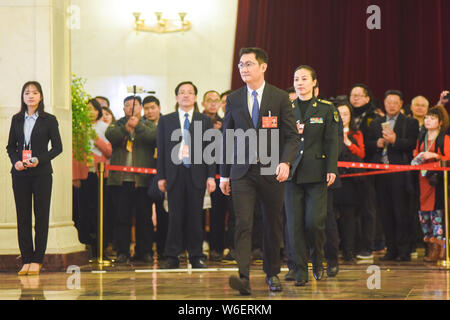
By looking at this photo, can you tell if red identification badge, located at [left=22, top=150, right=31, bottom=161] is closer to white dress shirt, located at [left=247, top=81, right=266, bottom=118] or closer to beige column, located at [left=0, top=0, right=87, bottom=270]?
beige column, located at [left=0, top=0, right=87, bottom=270]

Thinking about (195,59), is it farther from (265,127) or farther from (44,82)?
(265,127)

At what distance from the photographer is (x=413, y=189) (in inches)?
297

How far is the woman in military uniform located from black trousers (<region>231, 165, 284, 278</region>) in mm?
470

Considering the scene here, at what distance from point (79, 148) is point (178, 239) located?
155 cm

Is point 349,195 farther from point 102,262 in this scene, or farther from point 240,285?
point 240,285

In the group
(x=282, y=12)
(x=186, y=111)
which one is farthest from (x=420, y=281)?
(x=282, y=12)

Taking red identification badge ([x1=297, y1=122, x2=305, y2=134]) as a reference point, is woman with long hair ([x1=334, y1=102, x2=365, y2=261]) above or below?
below

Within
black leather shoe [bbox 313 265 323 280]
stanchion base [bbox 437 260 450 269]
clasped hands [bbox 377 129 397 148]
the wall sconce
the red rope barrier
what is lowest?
stanchion base [bbox 437 260 450 269]

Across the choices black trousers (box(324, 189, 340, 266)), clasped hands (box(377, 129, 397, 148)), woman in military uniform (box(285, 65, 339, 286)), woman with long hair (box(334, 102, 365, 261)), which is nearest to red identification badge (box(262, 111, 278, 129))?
woman in military uniform (box(285, 65, 339, 286))

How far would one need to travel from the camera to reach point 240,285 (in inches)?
180

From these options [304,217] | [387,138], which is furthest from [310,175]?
[387,138]

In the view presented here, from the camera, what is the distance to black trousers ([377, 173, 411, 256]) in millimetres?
7438

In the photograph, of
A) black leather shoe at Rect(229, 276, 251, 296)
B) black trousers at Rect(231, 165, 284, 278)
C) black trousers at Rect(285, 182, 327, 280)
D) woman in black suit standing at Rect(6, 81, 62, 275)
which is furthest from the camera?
woman in black suit standing at Rect(6, 81, 62, 275)

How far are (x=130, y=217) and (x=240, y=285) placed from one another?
319 centimetres
